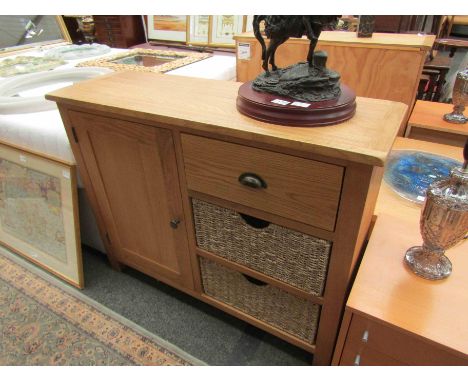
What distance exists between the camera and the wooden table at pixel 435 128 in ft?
4.36

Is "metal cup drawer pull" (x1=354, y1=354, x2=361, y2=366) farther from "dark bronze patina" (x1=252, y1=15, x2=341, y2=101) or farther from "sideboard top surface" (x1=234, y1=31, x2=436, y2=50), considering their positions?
"sideboard top surface" (x1=234, y1=31, x2=436, y2=50)

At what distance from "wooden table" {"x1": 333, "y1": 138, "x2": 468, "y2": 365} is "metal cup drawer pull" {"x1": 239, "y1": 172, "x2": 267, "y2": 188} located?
31 centimetres

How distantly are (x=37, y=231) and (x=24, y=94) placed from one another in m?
0.67

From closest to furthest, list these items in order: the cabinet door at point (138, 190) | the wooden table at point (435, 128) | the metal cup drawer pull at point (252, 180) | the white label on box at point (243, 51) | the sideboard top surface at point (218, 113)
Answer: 1. the sideboard top surface at point (218, 113)
2. the metal cup drawer pull at point (252, 180)
3. the cabinet door at point (138, 190)
4. the wooden table at point (435, 128)
5. the white label on box at point (243, 51)

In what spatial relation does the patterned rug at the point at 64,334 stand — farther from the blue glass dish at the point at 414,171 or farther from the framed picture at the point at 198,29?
the framed picture at the point at 198,29

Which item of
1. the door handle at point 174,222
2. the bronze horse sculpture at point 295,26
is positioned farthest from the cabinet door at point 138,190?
the bronze horse sculpture at point 295,26

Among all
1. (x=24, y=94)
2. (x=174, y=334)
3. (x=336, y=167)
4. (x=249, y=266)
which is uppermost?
(x=336, y=167)

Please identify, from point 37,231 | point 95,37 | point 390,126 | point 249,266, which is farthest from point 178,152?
point 95,37

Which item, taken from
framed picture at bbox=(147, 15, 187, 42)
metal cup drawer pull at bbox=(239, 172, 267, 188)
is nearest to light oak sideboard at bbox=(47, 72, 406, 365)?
metal cup drawer pull at bbox=(239, 172, 267, 188)

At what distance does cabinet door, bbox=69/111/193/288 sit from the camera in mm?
854

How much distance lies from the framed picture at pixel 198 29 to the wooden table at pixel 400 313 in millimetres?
2383
